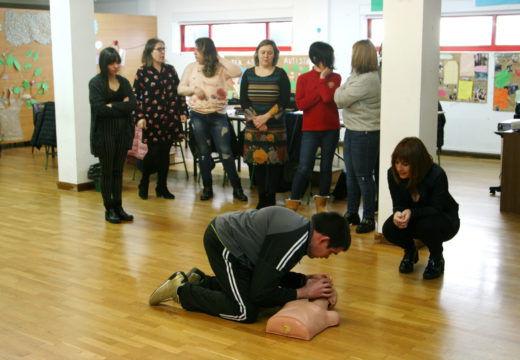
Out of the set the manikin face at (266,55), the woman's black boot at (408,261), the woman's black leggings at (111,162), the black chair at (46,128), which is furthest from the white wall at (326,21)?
the woman's black leggings at (111,162)

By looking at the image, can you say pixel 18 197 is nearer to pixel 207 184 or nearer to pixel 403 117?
pixel 207 184

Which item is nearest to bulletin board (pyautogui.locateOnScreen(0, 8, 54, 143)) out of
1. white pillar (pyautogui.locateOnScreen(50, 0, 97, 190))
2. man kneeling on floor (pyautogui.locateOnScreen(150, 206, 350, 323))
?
white pillar (pyautogui.locateOnScreen(50, 0, 97, 190))

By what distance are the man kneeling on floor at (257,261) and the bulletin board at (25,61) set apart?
23.4 feet

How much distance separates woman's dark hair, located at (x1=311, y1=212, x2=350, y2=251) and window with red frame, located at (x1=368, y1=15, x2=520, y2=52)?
254 inches

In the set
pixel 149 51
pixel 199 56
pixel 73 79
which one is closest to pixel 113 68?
pixel 149 51

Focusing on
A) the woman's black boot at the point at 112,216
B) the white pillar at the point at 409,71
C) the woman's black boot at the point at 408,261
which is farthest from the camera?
the woman's black boot at the point at 112,216

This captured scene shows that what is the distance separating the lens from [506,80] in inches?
334

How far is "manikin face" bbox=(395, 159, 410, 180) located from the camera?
12.5 feet

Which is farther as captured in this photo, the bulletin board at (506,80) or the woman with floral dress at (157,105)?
the bulletin board at (506,80)

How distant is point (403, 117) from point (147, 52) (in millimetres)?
2618

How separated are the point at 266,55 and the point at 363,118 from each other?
1070mm

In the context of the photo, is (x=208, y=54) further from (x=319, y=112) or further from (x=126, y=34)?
(x=126, y=34)

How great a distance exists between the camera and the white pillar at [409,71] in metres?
4.45

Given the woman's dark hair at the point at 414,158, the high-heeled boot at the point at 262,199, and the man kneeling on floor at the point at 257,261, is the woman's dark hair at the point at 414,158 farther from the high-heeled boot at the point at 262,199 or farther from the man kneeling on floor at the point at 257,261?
the high-heeled boot at the point at 262,199
